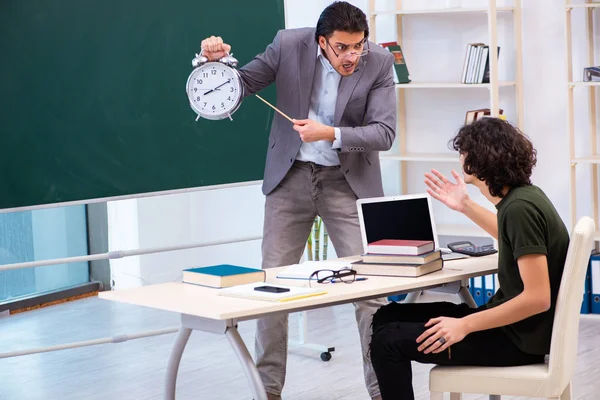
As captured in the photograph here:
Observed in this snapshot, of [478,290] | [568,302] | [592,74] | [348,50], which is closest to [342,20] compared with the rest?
[348,50]

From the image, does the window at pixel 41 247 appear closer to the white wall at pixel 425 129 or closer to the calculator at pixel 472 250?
the white wall at pixel 425 129

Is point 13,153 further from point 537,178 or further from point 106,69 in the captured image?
point 537,178

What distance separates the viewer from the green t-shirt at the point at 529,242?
2.68m

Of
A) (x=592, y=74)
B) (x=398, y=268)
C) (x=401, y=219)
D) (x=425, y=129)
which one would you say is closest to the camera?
(x=398, y=268)

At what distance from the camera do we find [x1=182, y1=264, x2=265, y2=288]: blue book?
292 cm

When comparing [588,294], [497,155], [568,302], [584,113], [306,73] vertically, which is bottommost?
[588,294]

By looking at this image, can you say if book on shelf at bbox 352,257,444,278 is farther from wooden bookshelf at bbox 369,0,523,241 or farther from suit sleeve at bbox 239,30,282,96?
wooden bookshelf at bbox 369,0,523,241

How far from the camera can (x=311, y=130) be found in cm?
338

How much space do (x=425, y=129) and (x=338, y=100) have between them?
260 cm

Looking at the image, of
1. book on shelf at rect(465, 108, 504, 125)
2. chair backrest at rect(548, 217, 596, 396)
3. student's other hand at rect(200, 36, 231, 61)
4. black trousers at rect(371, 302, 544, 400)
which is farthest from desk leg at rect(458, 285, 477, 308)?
book on shelf at rect(465, 108, 504, 125)

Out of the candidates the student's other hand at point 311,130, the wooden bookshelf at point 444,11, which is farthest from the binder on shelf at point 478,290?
the student's other hand at point 311,130

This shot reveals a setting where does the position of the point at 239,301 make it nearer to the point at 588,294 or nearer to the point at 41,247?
the point at 588,294

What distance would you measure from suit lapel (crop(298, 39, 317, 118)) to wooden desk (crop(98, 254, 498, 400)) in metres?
0.77

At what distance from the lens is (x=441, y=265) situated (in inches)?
124
